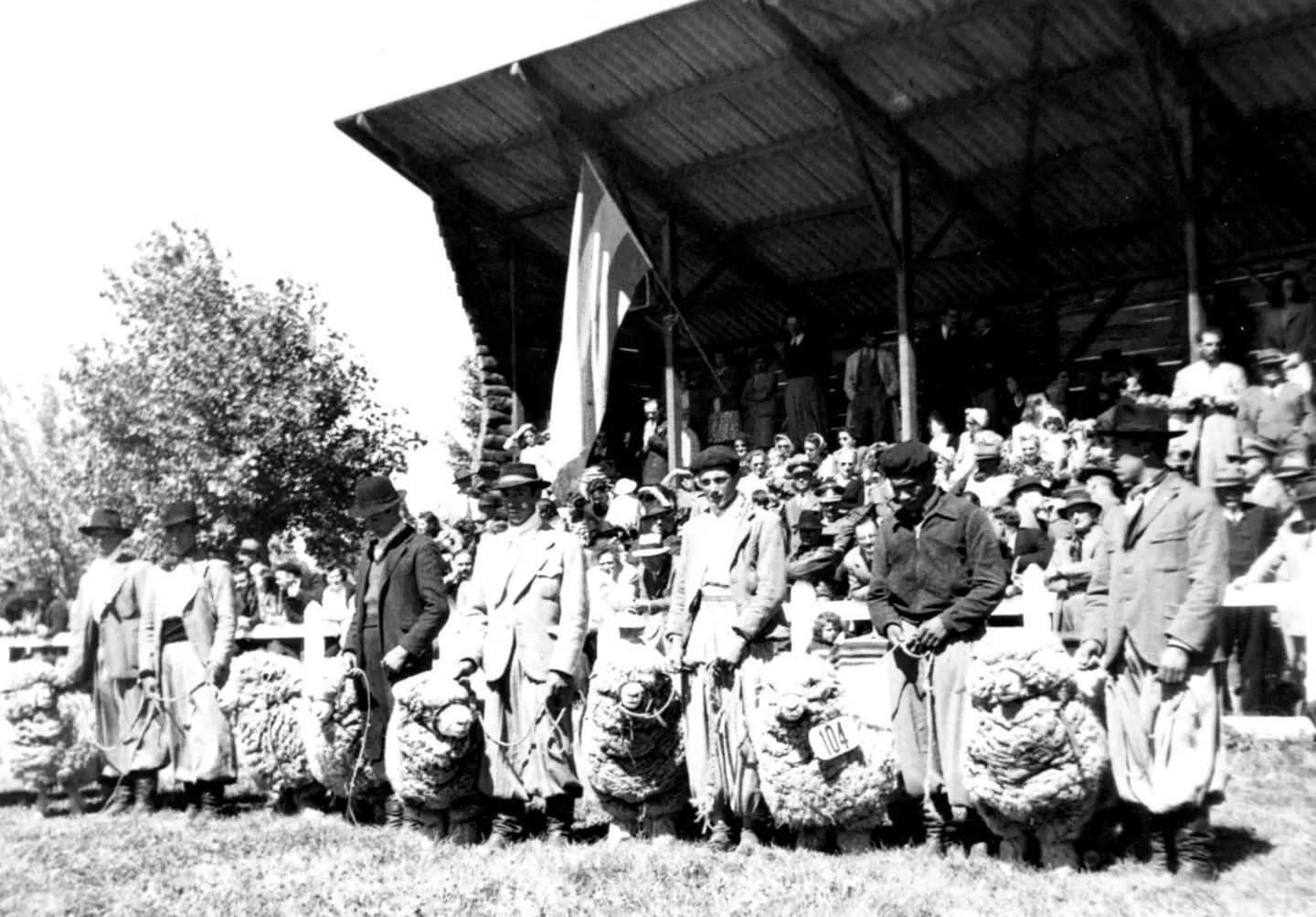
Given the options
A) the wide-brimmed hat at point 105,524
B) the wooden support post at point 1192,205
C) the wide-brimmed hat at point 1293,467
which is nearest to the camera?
the wide-brimmed hat at point 1293,467

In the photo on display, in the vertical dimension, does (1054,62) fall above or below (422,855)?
above

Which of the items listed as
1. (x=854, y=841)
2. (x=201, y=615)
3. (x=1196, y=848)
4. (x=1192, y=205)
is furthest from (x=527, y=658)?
(x=1192, y=205)

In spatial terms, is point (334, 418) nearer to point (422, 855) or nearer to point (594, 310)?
point (594, 310)

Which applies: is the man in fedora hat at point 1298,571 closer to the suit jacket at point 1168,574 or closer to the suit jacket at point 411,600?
the suit jacket at point 1168,574

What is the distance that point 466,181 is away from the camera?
1897 centimetres

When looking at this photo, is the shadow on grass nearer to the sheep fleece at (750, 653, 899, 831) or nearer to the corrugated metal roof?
the sheep fleece at (750, 653, 899, 831)

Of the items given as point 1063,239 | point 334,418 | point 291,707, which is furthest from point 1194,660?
point 334,418

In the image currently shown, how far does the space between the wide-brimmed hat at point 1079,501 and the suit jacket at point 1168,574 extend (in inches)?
121

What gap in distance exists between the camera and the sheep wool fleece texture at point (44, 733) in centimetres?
945

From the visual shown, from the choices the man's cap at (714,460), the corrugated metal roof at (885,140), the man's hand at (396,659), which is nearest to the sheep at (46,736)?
the man's hand at (396,659)

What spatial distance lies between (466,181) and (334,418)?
31.8 feet

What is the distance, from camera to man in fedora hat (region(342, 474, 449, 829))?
7.60m

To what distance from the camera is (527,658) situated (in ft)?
24.2

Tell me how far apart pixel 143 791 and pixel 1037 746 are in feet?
21.0
